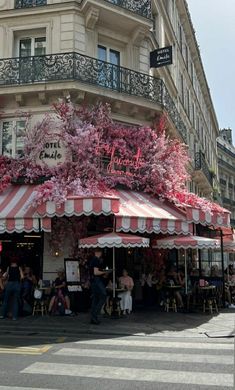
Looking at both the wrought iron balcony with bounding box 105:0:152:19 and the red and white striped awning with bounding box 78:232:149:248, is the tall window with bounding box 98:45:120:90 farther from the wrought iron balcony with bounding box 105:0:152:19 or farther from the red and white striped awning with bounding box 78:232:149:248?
the red and white striped awning with bounding box 78:232:149:248

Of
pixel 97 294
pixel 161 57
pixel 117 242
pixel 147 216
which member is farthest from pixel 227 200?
pixel 97 294

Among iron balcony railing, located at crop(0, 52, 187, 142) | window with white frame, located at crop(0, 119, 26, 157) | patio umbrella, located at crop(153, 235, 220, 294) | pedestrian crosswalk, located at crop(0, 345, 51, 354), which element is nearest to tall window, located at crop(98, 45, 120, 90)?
iron balcony railing, located at crop(0, 52, 187, 142)

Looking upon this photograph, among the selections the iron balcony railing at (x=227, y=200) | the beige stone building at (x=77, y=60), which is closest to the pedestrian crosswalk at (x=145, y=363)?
the beige stone building at (x=77, y=60)

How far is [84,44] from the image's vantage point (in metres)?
16.3

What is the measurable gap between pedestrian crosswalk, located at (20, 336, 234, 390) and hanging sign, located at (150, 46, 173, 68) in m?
11.2

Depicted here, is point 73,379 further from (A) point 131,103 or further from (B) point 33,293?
(A) point 131,103

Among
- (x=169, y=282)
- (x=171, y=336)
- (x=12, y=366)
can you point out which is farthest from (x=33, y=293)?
(x=12, y=366)

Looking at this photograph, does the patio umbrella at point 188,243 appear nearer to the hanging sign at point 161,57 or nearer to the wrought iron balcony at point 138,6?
the hanging sign at point 161,57

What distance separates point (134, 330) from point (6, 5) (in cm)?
1249

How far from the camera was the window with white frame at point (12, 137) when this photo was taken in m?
15.8

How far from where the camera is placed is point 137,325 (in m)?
11.3

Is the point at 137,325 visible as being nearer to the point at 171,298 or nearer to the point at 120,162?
the point at 171,298

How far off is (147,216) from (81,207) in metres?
1.94

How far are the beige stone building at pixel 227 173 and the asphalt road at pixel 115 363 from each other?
52409 mm
